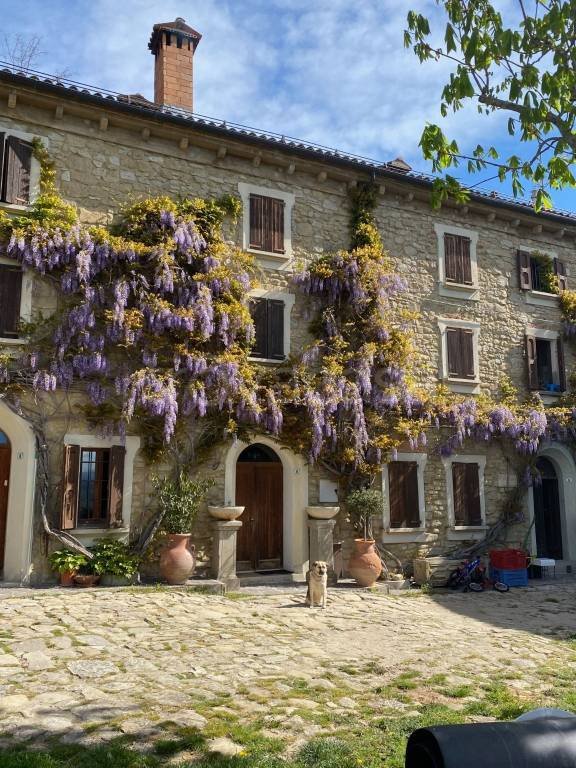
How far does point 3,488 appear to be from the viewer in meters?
10.8

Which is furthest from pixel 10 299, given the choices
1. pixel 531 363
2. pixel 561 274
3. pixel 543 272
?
pixel 561 274

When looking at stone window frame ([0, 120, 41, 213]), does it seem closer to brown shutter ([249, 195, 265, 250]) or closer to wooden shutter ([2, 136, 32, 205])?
wooden shutter ([2, 136, 32, 205])

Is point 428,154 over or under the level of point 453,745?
over

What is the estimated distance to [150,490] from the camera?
11.2m

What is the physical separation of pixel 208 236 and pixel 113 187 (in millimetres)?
1909

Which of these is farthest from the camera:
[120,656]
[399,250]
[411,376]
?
[399,250]

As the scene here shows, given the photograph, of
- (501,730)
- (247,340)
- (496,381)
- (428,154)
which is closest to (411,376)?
(496,381)

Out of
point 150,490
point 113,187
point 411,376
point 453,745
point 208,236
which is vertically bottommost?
point 453,745

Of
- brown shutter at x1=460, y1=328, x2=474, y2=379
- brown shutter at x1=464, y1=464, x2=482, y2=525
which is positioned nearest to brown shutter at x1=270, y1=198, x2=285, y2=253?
brown shutter at x1=460, y1=328, x2=474, y2=379

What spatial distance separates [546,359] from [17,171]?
1253cm

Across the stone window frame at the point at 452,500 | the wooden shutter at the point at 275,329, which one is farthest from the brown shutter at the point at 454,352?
the wooden shutter at the point at 275,329

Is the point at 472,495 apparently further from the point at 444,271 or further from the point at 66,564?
the point at 66,564

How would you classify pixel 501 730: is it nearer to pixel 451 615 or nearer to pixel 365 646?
pixel 365 646

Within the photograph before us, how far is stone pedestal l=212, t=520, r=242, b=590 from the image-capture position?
11031mm
